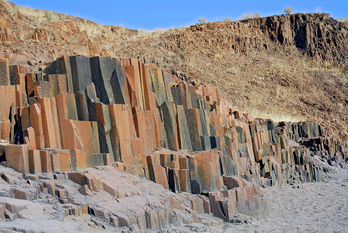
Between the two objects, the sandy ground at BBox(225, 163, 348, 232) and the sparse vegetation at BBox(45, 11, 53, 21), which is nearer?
the sandy ground at BBox(225, 163, 348, 232)

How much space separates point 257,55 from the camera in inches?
1347

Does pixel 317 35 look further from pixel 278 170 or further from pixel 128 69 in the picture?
pixel 128 69

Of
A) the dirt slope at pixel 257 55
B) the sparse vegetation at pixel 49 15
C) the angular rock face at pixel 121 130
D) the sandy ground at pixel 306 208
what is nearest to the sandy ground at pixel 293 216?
the sandy ground at pixel 306 208

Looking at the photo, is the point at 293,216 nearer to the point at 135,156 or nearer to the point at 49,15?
the point at 135,156

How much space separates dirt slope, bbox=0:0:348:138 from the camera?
92.4 feet

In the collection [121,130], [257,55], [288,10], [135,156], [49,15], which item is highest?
[288,10]

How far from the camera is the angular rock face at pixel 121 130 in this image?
356 inches

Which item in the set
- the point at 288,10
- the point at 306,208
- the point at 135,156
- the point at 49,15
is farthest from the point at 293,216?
the point at 288,10

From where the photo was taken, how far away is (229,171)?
41.4ft

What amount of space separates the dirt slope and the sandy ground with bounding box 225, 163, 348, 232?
11.1 meters

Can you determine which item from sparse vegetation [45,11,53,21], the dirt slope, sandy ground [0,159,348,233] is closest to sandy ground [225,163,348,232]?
sandy ground [0,159,348,233]

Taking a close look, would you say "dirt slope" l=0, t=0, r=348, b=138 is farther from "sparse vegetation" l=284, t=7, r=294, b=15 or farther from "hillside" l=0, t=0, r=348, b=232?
"hillside" l=0, t=0, r=348, b=232

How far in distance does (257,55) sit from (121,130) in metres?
26.1

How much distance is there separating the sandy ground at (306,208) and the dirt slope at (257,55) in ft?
36.5
